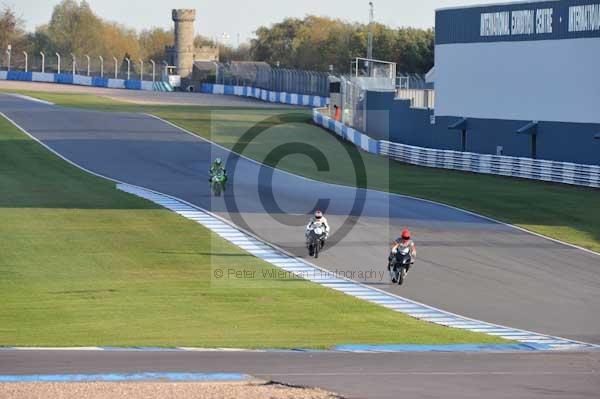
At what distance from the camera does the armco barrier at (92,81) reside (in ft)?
417

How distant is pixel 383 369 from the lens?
16219mm

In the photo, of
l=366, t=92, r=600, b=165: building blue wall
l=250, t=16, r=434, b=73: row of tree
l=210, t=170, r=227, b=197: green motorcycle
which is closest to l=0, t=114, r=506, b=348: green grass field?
l=210, t=170, r=227, b=197: green motorcycle

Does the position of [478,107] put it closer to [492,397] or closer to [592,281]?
[592,281]

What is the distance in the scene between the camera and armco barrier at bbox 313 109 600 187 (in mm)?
46281

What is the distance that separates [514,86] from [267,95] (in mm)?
52810

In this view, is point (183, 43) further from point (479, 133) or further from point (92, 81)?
point (479, 133)

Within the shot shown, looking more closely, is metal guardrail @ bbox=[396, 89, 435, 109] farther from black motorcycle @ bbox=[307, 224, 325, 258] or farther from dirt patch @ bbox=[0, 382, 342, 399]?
dirt patch @ bbox=[0, 382, 342, 399]

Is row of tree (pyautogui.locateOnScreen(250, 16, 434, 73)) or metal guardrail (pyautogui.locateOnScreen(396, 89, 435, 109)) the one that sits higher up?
row of tree (pyautogui.locateOnScreen(250, 16, 434, 73))

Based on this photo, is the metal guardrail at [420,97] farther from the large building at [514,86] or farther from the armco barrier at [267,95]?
the armco barrier at [267,95]

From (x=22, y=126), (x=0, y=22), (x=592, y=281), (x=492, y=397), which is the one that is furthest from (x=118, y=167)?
(x=0, y=22)

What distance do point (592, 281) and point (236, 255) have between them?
9215mm

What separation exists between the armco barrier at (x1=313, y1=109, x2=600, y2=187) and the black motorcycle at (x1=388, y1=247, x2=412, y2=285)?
802 inches

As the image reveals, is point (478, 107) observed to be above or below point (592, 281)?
above

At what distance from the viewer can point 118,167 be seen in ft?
169
